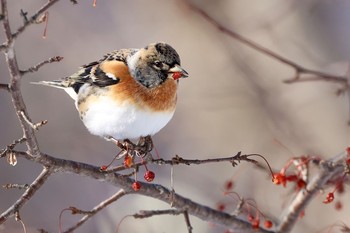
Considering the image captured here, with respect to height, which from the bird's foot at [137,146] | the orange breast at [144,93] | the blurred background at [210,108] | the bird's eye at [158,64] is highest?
the blurred background at [210,108]

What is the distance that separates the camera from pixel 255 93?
4.42 meters

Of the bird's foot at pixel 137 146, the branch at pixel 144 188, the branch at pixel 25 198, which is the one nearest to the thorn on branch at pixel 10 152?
the branch at pixel 144 188

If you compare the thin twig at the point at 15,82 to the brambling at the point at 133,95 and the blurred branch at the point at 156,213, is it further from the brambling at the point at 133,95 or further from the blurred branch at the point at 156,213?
the brambling at the point at 133,95

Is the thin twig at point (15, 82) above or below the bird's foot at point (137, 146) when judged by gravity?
below

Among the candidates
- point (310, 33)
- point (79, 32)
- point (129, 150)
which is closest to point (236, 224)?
point (129, 150)

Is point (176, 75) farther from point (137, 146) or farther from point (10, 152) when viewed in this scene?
point (10, 152)

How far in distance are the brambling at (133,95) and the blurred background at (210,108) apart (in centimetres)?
196

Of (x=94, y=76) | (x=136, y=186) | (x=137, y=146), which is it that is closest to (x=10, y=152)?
(x=136, y=186)

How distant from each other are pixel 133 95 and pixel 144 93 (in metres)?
0.05

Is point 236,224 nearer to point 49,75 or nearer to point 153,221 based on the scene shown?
point 153,221

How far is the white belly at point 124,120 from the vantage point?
1.99 m

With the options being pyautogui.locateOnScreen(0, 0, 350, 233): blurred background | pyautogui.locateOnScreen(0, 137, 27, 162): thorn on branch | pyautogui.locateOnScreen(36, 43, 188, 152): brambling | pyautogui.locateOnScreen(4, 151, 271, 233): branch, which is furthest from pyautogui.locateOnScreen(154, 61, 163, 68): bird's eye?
pyautogui.locateOnScreen(0, 0, 350, 233): blurred background

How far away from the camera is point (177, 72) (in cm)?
193

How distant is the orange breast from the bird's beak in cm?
9
